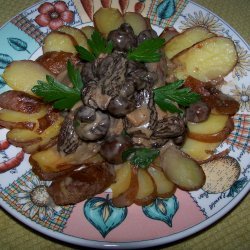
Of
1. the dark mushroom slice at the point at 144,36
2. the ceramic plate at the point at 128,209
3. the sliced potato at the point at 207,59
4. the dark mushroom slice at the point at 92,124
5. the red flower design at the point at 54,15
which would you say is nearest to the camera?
the ceramic plate at the point at 128,209

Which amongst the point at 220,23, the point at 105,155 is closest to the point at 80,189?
the point at 105,155

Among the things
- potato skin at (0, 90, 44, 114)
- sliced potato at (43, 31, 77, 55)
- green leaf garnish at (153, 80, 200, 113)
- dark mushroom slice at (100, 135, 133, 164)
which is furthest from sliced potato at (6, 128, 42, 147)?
green leaf garnish at (153, 80, 200, 113)

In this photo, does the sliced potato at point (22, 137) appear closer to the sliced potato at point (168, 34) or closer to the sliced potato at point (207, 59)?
the sliced potato at point (207, 59)

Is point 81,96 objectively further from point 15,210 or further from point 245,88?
point 245,88

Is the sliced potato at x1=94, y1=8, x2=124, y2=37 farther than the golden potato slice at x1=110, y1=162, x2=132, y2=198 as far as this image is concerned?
Yes

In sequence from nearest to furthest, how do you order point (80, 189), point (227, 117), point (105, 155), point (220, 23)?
point (80, 189) → point (105, 155) → point (227, 117) → point (220, 23)

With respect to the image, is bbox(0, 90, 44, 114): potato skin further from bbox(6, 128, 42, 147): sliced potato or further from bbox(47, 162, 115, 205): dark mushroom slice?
bbox(47, 162, 115, 205): dark mushroom slice

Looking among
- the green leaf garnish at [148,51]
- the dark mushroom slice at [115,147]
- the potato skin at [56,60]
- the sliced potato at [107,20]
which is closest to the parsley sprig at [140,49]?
the green leaf garnish at [148,51]
